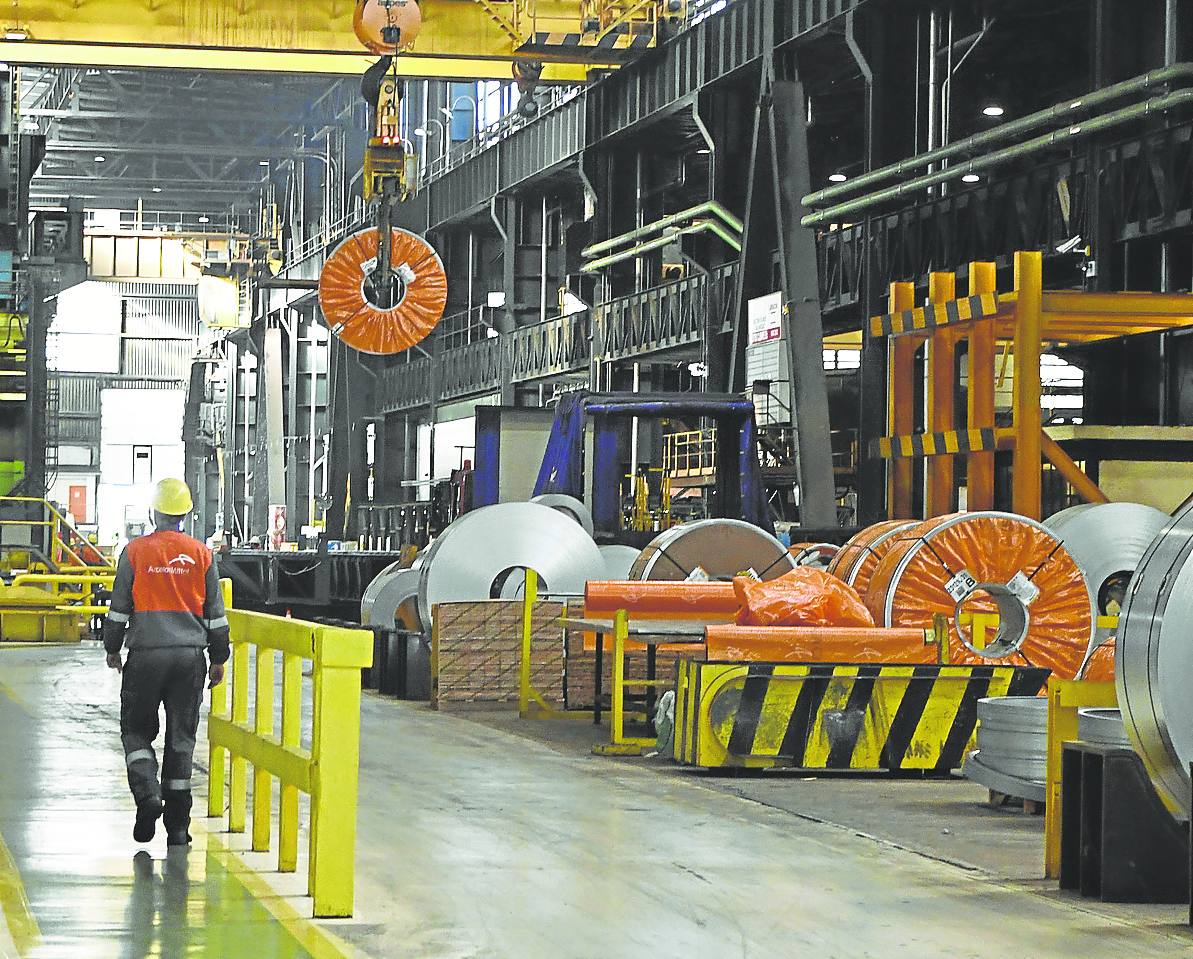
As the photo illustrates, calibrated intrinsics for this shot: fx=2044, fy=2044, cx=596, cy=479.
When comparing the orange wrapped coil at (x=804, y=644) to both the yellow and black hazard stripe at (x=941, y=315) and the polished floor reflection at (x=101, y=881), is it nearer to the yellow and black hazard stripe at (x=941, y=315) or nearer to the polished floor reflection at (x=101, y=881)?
the polished floor reflection at (x=101, y=881)

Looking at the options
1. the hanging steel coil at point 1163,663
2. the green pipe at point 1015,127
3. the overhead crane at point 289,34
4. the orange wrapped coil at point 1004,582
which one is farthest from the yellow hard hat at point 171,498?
the overhead crane at point 289,34

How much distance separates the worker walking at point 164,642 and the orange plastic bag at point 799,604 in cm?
516

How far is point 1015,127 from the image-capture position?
78.8 ft

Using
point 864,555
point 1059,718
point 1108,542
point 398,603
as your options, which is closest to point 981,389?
point 1108,542

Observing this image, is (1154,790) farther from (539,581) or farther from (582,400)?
(582,400)

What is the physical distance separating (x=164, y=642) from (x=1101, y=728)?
4.07 meters

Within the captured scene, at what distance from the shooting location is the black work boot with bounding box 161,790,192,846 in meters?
9.25

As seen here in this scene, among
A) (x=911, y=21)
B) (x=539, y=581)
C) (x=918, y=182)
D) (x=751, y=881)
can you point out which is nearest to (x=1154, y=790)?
(x=751, y=881)

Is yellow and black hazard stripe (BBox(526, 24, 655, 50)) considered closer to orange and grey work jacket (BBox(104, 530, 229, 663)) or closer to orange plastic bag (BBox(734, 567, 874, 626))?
orange plastic bag (BBox(734, 567, 874, 626))

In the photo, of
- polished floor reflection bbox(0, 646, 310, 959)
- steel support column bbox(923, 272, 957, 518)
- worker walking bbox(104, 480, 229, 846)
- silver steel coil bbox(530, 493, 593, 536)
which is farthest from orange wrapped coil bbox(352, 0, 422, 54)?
worker walking bbox(104, 480, 229, 846)

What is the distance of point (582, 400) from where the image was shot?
2122 cm

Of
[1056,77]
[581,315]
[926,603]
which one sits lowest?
[926,603]

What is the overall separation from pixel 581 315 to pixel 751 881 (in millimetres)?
33483

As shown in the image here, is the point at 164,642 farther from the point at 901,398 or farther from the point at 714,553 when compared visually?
the point at 901,398
